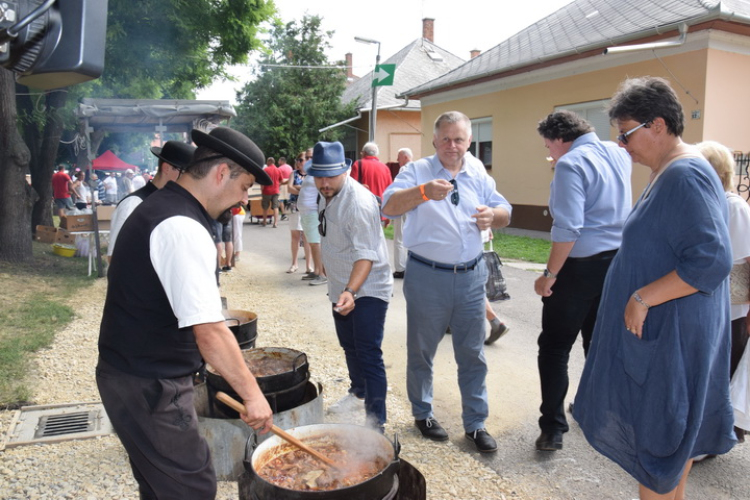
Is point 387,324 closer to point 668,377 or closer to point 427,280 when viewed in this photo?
point 427,280

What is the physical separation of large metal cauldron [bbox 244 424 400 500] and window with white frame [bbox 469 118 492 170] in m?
14.8

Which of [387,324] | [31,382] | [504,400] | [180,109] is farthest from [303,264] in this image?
[504,400]

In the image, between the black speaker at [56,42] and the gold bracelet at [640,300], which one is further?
the gold bracelet at [640,300]

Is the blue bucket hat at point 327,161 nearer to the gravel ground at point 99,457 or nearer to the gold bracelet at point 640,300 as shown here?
the gravel ground at point 99,457

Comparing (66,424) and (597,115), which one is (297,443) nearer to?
(66,424)

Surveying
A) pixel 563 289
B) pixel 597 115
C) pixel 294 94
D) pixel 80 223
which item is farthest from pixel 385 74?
pixel 294 94

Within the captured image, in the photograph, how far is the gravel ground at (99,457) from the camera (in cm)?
342

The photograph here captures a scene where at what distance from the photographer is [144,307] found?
6.95 feet

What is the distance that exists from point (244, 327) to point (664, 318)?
3.16 m

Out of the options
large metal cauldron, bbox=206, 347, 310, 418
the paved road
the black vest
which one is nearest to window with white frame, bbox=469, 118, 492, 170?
the paved road

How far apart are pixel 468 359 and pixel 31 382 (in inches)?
159

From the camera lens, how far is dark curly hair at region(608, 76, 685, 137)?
2490mm

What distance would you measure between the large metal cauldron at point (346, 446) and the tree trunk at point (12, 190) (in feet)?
33.4

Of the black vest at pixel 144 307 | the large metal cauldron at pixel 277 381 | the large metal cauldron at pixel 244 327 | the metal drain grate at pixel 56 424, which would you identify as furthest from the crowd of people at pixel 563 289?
the metal drain grate at pixel 56 424
